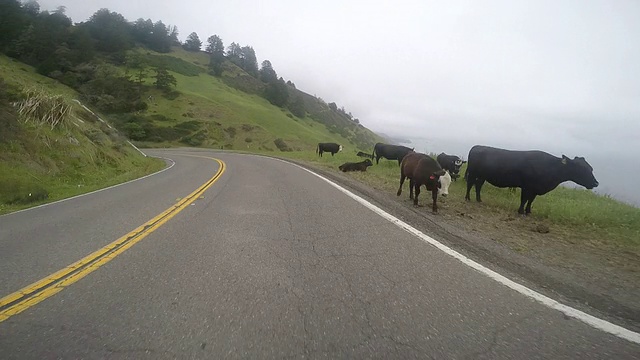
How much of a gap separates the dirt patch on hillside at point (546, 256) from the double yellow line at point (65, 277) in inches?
202

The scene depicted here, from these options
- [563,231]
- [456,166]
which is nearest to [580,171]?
[563,231]

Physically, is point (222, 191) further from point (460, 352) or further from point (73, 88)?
point (73, 88)

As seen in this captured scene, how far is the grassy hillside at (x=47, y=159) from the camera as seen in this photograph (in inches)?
442

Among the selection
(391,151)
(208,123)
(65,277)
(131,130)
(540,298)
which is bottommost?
(131,130)

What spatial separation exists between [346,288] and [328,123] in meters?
103

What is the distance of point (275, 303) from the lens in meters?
3.24

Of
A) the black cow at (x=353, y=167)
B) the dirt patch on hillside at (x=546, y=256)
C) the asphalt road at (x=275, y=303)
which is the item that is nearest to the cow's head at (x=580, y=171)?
the dirt patch on hillside at (x=546, y=256)

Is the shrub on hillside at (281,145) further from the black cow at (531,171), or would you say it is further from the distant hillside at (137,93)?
the black cow at (531,171)

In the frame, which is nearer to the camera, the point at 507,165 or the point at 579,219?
the point at 579,219

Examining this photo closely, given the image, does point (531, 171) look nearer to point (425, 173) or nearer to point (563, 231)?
point (563, 231)

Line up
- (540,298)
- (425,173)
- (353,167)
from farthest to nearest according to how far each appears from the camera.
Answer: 1. (353,167)
2. (425,173)
3. (540,298)

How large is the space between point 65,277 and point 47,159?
14.2 m

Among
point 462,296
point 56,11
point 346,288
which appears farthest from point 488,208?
point 56,11

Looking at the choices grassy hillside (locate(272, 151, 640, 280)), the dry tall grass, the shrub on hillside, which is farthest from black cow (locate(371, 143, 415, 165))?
the shrub on hillside
